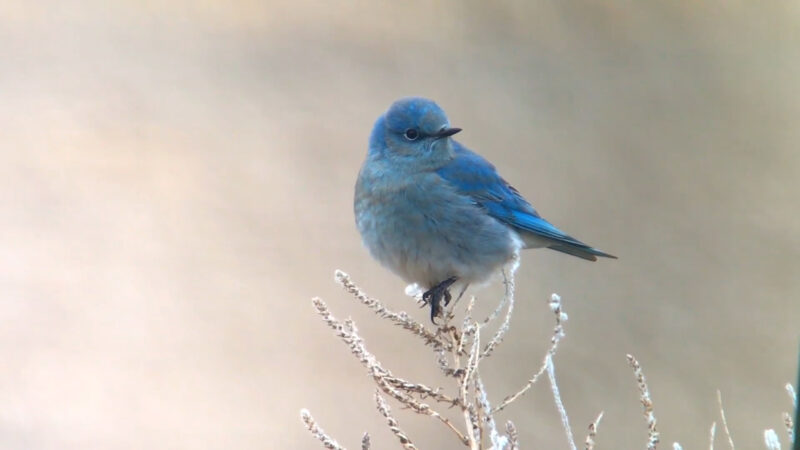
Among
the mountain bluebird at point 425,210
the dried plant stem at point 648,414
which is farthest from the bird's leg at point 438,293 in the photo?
the dried plant stem at point 648,414

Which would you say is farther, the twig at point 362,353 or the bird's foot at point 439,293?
the bird's foot at point 439,293

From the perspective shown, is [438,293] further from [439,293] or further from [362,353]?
[362,353]

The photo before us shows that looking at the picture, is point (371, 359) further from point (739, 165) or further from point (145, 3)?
point (739, 165)

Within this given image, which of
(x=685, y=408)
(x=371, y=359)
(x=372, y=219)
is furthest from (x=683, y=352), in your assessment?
(x=371, y=359)

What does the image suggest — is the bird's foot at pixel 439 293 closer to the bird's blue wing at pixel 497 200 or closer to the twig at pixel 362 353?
the bird's blue wing at pixel 497 200

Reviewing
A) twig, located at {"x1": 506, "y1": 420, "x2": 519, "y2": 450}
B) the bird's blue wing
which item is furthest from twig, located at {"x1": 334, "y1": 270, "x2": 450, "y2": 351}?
the bird's blue wing

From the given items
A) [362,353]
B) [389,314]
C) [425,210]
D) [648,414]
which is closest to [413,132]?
[425,210]

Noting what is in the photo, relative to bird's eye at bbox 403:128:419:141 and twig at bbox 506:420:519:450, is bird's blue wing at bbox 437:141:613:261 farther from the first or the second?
twig at bbox 506:420:519:450

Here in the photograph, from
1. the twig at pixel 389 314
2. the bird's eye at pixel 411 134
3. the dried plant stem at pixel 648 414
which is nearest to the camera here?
the dried plant stem at pixel 648 414
